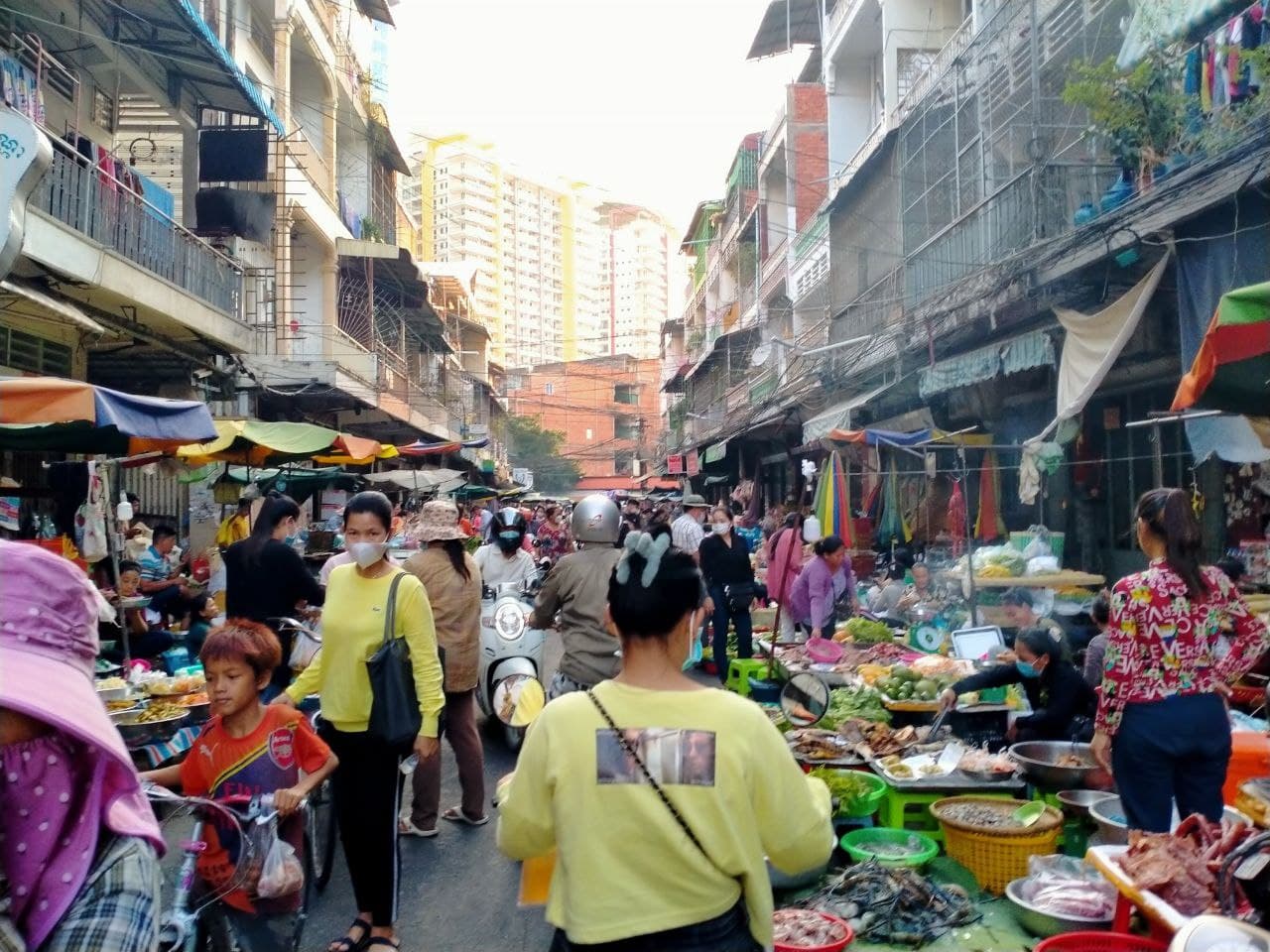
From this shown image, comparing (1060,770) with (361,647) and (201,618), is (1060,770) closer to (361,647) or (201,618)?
(361,647)

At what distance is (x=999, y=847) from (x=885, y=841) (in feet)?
1.92

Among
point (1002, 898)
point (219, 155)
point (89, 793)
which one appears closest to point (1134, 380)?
point (1002, 898)

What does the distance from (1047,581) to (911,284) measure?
21.5 feet

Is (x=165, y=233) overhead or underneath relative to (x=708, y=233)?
underneath

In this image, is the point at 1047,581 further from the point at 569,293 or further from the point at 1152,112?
the point at 569,293

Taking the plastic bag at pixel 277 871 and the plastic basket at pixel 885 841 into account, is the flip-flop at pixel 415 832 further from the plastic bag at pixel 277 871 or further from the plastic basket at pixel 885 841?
the plastic bag at pixel 277 871

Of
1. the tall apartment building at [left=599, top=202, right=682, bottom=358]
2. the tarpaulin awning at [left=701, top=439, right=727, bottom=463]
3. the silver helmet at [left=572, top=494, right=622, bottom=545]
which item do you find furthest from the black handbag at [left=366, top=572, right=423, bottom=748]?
the tall apartment building at [left=599, top=202, right=682, bottom=358]

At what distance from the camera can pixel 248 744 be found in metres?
3.75

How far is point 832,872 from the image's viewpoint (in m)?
4.87

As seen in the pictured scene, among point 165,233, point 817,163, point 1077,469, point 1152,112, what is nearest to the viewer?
point 1152,112

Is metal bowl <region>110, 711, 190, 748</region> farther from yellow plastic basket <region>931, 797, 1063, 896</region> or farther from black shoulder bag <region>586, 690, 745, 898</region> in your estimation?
black shoulder bag <region>586, 690, 745, 898</region>

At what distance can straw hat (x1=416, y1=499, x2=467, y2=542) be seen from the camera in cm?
614

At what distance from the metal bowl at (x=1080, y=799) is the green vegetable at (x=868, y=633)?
4.78 meters

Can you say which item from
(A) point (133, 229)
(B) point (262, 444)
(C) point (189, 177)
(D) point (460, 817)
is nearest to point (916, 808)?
(D) point (460, 817)
